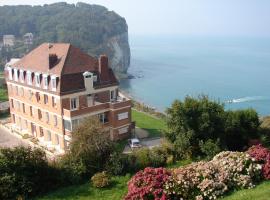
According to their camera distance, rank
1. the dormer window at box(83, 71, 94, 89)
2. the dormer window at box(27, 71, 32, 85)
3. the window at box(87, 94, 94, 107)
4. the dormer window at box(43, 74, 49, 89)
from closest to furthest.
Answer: the dormer window at box(83, 71, 94, 89) → the dormer window at box(43, 74, 49, 89) → the window at box(87, 94, 94, 107) → the dormer window at box(27, 71, 32, 85)

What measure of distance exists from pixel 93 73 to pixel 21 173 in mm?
20010

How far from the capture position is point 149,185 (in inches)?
730

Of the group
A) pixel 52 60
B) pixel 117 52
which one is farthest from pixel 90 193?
pixel 117 52

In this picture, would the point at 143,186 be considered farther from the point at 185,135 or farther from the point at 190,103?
the point at 190,103

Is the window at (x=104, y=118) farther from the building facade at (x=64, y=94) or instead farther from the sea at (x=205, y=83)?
the sea at (x=205, y=83)

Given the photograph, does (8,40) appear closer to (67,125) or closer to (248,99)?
(248,99)

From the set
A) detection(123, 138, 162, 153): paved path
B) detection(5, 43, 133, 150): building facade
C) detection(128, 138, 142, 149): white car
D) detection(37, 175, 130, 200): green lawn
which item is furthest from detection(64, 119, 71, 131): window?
detection(37, 175, 130, 200): green lawn

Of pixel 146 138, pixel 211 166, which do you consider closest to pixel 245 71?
pixel 146 138

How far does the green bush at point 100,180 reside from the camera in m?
21.6

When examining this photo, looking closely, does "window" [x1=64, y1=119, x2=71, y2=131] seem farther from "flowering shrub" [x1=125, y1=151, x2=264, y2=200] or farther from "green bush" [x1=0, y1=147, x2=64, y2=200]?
"flowering shrub" [x1=125, y1=151, x2=264, y2=200]

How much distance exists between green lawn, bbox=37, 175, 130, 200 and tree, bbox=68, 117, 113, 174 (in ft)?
7.08

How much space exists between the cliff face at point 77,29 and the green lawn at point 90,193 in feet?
399

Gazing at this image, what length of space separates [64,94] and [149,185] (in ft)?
A: 67.4

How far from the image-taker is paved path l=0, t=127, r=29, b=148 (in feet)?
134
